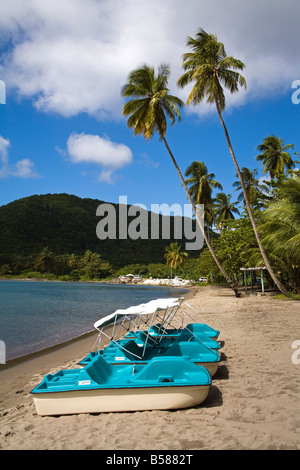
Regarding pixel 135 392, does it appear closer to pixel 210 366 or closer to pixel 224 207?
pixel 210 366

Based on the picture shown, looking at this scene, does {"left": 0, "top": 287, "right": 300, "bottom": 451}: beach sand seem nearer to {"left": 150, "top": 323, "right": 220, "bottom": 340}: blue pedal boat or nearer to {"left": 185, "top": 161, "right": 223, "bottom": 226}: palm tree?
{"left": 150, "top": 323, "right": 220, "bottom": 340}: blue pedal boat

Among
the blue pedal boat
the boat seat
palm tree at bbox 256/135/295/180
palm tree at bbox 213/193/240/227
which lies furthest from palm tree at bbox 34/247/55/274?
the boat seat

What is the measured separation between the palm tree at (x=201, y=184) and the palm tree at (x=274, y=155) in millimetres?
7025

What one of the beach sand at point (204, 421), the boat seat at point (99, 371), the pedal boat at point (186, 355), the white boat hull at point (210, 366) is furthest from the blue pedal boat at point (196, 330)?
the boat seat at point (99, 371)

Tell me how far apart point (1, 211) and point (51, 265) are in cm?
2592

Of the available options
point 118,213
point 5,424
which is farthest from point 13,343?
point 118,213

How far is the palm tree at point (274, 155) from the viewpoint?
35938mm

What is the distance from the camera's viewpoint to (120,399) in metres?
5.18

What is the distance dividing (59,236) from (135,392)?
117609mm

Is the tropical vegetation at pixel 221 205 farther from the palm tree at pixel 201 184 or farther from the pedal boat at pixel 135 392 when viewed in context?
the pedal boat at pixel 135 392

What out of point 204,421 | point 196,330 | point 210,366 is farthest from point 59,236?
point 204,421

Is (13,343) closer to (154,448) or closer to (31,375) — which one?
(31,375)

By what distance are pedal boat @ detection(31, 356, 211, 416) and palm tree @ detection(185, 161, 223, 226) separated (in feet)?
115
